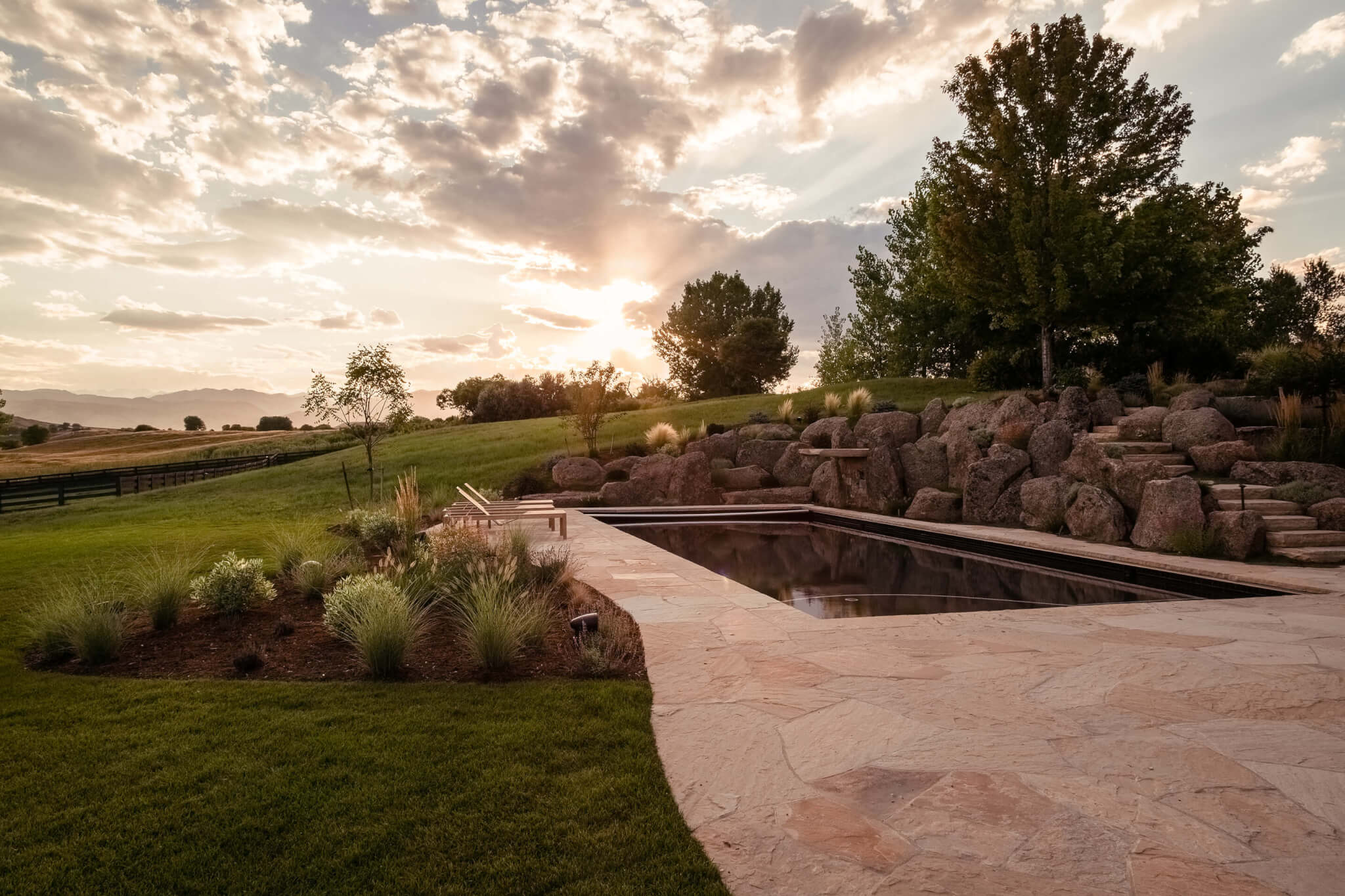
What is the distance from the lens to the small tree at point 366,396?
11.7 meters

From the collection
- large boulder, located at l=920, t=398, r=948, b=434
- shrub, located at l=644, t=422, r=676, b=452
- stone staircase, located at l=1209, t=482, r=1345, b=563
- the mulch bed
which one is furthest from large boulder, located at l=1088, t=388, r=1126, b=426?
the mulch bed

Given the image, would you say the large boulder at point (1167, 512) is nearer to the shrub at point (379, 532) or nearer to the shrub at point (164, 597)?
the shrub at point (379, 532)

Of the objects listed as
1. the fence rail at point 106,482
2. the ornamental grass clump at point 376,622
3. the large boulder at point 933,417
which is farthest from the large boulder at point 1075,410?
the fence rail at point 106,482

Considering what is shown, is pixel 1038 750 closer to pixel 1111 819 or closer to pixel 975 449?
pixel 1111 819

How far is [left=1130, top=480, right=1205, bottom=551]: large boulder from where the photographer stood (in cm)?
769

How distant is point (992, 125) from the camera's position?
15.3 meters

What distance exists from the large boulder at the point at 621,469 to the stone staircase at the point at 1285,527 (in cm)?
1111

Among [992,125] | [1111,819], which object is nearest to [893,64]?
[992,125]

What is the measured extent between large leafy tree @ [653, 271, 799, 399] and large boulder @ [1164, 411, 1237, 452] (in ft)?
105

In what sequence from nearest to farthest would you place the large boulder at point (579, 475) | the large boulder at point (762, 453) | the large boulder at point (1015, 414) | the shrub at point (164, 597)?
1. the shrub at point (164, 597)
2. the large boulder at point (1015, 414)
3. the large boulder at point (762, 453)
4. the large boulder at point (579, 475)

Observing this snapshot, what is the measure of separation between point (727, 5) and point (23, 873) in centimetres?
1080

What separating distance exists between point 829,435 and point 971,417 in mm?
3141

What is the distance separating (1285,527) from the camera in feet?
24.0

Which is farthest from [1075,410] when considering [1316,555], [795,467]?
[795,467]
